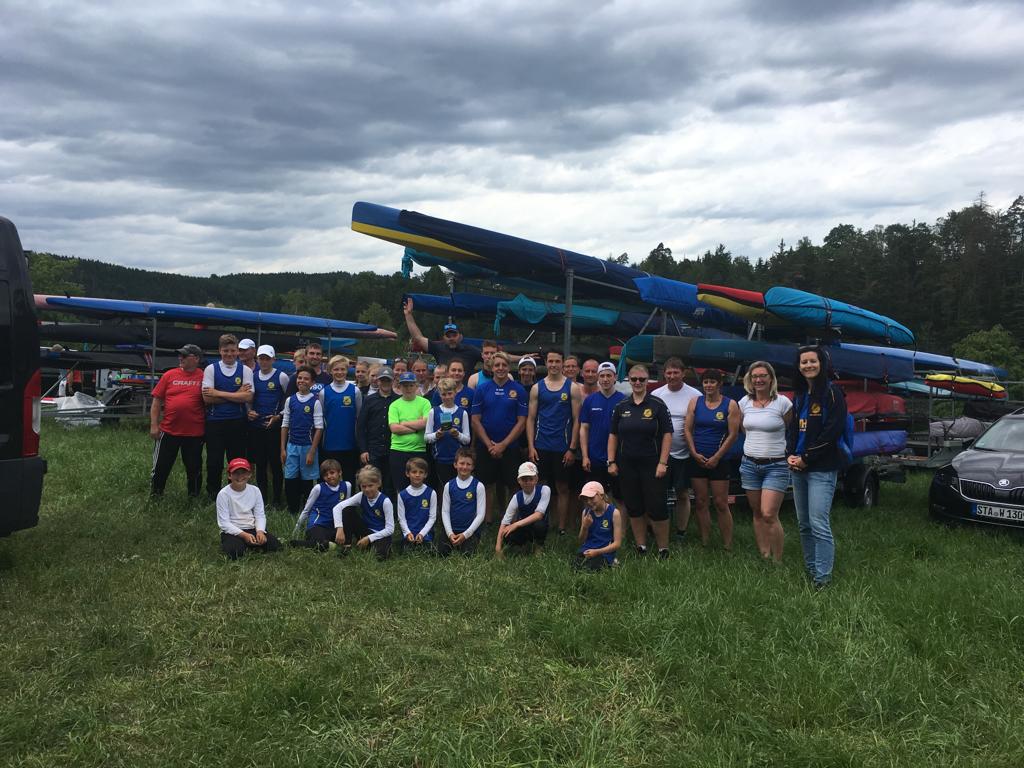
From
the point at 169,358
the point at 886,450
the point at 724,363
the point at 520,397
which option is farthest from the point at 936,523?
the point at 169,358

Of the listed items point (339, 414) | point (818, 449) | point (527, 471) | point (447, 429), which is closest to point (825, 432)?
point (818, 449)

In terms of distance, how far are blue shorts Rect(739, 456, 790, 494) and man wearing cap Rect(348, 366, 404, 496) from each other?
3.20 m

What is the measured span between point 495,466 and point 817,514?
2926 millimetres

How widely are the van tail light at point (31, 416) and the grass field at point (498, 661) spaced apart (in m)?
0.91

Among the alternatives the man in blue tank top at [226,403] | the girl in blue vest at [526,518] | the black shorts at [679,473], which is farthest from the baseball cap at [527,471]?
the man in blue tank top at [226,403]

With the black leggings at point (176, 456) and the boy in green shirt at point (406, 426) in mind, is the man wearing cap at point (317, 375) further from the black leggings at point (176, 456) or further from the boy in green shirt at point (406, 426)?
the black leggings at point (176, 456)

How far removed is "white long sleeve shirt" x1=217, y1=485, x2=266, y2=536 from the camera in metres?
6.23

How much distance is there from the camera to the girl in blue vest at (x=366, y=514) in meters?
6.36

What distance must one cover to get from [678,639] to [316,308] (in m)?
87.1

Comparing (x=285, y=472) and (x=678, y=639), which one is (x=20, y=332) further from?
(x=678, y=639)

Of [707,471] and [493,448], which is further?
[493,448]

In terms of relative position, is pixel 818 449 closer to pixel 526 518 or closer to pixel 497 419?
pixel 526 518

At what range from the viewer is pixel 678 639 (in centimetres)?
425

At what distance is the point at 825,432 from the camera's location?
215 inches
